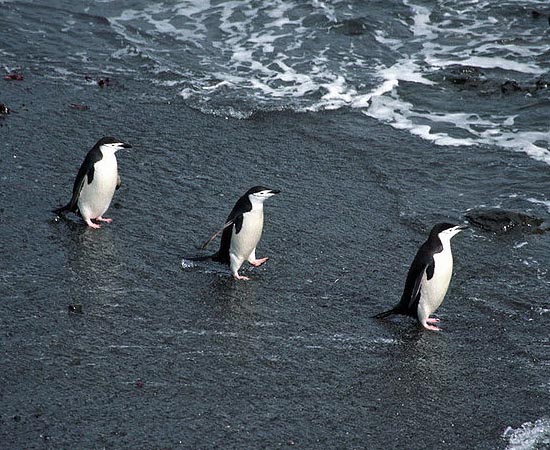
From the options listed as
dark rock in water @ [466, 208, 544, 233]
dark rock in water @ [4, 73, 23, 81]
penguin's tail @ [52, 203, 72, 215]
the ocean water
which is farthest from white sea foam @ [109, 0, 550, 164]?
penguin's tail @ [52, 203, 72, 215]

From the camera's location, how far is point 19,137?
374 inches

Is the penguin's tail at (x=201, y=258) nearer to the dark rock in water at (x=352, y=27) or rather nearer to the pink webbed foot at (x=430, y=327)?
the pink webbed foot at (x=430, y=327)

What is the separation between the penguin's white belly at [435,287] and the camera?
266 inches

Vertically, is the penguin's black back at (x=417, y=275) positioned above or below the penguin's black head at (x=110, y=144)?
below

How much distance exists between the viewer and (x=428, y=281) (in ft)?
22.1

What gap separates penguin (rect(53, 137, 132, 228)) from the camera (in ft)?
25.8

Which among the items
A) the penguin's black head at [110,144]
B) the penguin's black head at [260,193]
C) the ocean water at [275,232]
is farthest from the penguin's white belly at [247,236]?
the penguin's black head at [110,144]

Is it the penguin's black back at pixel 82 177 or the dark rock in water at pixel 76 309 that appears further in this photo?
the penguin's black back at pixel 82 177

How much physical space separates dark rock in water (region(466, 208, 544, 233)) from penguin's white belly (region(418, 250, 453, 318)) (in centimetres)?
190

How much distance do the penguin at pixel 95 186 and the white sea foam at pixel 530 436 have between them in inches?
149

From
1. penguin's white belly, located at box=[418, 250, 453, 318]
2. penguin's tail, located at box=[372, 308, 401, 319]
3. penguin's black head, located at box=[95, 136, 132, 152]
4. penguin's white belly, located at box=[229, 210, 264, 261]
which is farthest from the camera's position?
penguin's black head, located at box=[95, 136, 132, 152]

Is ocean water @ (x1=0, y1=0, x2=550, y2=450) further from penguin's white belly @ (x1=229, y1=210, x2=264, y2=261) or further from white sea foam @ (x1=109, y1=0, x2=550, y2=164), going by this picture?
penguin's white belly @ (x1=229, y1=210, x2=264, y2=261)

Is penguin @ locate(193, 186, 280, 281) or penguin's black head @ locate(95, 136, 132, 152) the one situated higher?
penguin's black head @ locate(95, 136, 132, 152)

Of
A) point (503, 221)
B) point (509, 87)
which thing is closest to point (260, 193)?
point (503, 221)
